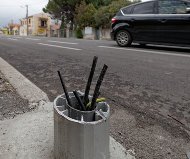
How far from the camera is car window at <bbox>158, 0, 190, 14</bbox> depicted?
29.5 ft

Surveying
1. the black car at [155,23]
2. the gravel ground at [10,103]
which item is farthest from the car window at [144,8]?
the gravel ground at [10,103]

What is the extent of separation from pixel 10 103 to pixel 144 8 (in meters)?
7.67

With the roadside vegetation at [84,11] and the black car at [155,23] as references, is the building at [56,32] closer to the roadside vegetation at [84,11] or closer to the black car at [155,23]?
the roadside vegetation at [84,11]

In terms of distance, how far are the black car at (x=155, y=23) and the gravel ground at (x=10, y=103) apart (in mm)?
6582

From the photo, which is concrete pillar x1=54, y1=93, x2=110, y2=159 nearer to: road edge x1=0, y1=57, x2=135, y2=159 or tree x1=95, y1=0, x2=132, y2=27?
road edge x1=0, y1=57, x2=135, y2=159

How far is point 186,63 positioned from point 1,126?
4823mm

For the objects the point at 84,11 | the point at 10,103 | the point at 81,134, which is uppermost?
the point at 84,11

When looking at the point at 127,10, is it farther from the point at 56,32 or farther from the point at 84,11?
the point at 56,32

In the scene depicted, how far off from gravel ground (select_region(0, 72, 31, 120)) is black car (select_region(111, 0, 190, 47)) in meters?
6.58

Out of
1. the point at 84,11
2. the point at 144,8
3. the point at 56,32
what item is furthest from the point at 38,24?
the point at 144,8

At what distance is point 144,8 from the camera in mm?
9906

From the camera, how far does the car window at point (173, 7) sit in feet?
29.5

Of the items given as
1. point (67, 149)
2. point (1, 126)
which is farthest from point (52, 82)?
point (67, 149)

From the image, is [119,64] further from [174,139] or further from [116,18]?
[116,18]
